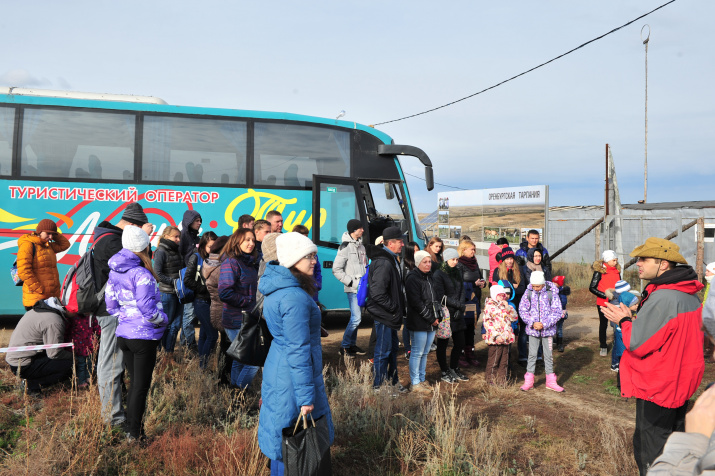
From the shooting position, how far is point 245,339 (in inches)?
132

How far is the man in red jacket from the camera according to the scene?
3.30 metres

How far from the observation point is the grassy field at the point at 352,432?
370cm

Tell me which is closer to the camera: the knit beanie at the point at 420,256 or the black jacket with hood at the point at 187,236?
the knit beanie at the point at 420,256

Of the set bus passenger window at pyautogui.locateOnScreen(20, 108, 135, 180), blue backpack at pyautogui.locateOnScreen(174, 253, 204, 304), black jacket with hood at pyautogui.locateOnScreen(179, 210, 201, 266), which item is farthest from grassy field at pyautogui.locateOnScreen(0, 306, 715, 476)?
bus passenger window at pyautogui.locateOnScreen(20, 108, 135, 180)

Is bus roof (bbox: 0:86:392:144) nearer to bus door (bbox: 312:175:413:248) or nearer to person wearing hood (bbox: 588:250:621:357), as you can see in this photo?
bus door (bbox: 312:175:413:248)

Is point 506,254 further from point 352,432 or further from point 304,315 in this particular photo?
point 304,315

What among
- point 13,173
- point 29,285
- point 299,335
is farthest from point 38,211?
point 299,335

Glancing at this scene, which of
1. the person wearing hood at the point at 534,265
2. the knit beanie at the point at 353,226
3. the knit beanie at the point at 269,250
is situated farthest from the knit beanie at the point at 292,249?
the person wearing hood at the point at 534,265

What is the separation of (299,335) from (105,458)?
2006 millimetres

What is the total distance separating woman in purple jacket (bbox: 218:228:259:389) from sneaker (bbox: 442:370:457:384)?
2.52 metres

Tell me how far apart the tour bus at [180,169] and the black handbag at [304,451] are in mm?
6567

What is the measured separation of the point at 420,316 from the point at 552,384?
1.92m

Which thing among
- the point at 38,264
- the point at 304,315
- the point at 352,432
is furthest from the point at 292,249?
the point at 38,264

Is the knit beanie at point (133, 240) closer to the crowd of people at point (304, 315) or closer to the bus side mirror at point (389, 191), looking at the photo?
the crowd of people at point (304, 315)
